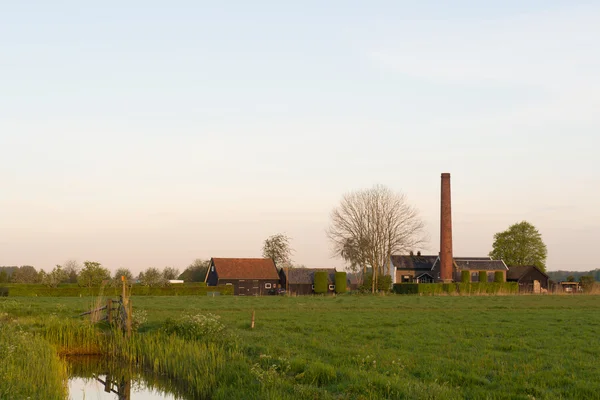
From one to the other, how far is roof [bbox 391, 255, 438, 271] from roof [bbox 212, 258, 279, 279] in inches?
747

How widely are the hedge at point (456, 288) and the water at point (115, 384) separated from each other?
48433 mm

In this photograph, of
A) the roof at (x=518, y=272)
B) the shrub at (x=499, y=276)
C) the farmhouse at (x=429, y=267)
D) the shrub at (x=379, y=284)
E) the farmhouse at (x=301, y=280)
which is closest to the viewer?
the shrub at (x=379, y=284)

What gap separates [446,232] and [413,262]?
52.6 feet

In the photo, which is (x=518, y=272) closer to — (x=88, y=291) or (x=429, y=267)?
(x=429, y=267)

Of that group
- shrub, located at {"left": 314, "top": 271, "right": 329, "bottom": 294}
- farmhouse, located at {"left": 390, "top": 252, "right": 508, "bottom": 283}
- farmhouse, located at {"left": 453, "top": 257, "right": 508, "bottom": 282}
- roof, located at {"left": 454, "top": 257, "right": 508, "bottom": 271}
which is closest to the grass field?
shrub, located at {"left": 314, "top": 271, "right": 329, "bottom": 294}

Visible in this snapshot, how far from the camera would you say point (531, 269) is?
85625 mm

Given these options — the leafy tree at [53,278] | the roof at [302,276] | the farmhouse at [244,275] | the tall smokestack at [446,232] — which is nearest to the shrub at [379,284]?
the tall smokestack at [446,232]

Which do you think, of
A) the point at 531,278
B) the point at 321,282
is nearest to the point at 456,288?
the point at 321,282

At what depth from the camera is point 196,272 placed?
101000 mm

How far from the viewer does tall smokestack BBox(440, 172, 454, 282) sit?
76.2 m

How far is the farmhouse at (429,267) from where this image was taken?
8725 cm

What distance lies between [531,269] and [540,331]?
66904mm

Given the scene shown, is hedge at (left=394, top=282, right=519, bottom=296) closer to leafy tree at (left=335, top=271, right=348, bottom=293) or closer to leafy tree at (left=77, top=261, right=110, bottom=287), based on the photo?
leafy tree at (left=335, top=271, right=348, bottom=293)

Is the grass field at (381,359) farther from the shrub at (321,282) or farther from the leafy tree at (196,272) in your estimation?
the leafy tree at (196,272)
